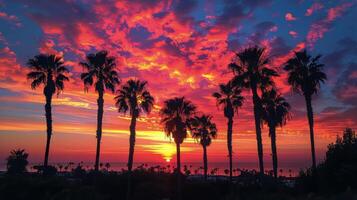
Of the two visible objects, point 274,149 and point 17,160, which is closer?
point 274,149

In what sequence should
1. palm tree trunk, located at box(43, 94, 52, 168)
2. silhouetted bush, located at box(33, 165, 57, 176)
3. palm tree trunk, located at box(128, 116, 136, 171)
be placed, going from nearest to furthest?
silhouetted bush, located at box(33, 165, 57, 176)
palm tree trunk, located at box(43, 94, 52, 168)
palm tree trunk, located at box(128, 116, 136, 171)

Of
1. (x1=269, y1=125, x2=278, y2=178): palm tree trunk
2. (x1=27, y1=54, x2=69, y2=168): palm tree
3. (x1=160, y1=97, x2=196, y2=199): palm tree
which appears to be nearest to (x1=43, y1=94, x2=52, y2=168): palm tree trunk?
(x1=27, y1=54, x2=69, y2=168): palm tree

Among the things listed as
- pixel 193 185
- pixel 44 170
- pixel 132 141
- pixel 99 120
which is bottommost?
pixel 193 185

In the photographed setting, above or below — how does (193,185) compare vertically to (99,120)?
below

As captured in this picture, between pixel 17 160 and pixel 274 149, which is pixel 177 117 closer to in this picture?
pixel 274 149

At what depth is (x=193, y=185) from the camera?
172ft

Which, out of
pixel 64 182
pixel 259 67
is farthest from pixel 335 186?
pixel 64 182

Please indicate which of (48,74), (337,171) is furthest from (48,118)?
(337,171)

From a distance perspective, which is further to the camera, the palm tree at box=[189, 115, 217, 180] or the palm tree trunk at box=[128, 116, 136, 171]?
the palm tree at box=[189, 115, 217, 180]

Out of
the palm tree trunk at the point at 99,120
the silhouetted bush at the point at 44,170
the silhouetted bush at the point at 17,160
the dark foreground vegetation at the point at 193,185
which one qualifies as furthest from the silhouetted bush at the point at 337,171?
the silhouetted bush at the point at 17,160

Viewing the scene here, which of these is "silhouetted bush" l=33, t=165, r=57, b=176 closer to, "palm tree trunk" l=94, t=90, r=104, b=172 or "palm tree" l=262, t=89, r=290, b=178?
"palm tree trunk" l=94, t=90, r=104, b=172

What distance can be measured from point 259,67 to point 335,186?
18.1 metres

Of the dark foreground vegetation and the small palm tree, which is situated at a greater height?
the small palm tree

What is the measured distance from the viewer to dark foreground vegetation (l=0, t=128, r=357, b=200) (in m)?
22.7
